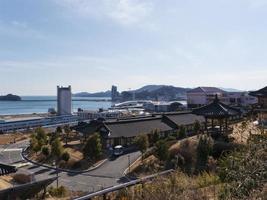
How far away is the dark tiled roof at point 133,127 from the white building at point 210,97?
41.7 meters

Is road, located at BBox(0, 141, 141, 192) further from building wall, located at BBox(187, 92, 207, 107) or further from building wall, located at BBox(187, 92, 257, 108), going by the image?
building wall, located at BBox(187, 92, 207, 107)

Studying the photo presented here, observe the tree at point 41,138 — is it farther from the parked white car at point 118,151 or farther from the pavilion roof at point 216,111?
the pavilion roof at point 216,111

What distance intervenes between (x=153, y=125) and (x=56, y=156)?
11.1m

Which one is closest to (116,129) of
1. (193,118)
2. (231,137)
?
(193,118)

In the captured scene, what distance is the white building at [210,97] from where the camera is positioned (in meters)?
78.0

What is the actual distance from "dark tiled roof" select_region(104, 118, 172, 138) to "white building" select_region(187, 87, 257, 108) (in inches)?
1640

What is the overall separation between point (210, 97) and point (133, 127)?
45.8m

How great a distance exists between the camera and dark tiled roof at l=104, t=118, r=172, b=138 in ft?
114

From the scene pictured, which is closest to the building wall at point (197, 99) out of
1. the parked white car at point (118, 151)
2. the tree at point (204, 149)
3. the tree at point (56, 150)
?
the parked white car at point (118, 151)

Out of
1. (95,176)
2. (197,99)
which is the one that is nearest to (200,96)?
(197,99)

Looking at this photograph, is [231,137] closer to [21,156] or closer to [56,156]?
[56,156]

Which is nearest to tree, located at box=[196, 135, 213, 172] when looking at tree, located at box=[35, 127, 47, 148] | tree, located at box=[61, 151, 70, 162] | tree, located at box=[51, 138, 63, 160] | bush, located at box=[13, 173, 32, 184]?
bush, located at box=[13, 173, 32, 184]

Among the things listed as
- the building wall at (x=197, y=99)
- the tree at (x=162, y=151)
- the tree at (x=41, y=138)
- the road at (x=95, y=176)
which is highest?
the building wall at (x=197, y=99)

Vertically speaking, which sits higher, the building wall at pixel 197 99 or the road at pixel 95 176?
the building wall at pixel 197 99
